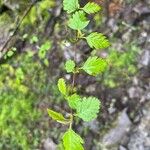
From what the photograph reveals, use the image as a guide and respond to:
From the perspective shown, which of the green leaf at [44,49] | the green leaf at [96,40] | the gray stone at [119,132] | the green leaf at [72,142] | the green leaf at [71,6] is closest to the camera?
the green leaf at [72,142]

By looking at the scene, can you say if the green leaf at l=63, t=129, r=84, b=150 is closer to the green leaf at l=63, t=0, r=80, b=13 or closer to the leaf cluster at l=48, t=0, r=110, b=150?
the leaf cluster at l=48, t=0, r=110, b=150

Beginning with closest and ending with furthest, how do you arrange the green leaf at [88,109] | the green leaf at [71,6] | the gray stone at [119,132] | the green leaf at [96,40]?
1. the green leaf at [88,109]
2. the green leaf at [96,40]
3. the green leaf at [71,6]
4. the gray stone at [119,132]

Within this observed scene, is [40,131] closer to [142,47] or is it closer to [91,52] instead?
[91,52]

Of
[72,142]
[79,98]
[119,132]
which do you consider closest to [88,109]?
[79,98]

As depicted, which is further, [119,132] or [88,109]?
[119,132]

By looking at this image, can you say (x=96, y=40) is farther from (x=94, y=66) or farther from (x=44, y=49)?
(x=44, y=49)

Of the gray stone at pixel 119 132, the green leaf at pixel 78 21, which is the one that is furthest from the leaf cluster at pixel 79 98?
the gray stone at pixel 119 132

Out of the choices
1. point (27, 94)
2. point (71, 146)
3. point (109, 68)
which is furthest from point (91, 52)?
point (71, 146)

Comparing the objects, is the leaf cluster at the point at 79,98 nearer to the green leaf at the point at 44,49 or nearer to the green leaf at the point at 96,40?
the green leaf at the point at 96,40
